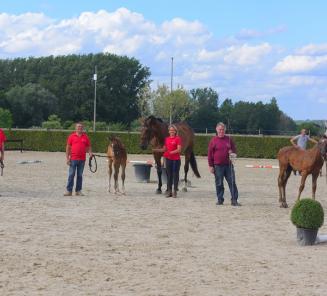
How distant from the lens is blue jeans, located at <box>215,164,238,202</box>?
14.6m

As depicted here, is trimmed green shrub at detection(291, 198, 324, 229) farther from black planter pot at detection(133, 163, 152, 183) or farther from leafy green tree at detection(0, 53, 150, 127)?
leafy green tree at detection(0, 53, 150, 127)

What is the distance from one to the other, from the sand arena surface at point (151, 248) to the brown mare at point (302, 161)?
70 cm

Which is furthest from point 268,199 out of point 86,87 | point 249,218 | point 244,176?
Answer: point 86,87

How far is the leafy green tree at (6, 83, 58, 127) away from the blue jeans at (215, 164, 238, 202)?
65.5 m

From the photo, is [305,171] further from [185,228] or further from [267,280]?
[267,280]

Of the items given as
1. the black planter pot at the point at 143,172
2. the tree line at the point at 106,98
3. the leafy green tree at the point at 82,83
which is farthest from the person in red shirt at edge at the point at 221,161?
the leafy green tree at the point at 82,83

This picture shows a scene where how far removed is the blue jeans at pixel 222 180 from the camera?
1456 centimetres

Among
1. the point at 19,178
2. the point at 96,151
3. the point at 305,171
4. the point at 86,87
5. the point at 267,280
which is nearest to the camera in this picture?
the point at 267,280

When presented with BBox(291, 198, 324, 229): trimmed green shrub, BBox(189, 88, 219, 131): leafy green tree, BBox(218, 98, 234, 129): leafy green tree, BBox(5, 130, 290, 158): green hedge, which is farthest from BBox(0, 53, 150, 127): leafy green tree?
BBox(291, 198, 324, 229): trimmed green shrub

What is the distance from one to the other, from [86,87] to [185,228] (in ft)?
254

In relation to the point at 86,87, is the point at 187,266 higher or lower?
lower

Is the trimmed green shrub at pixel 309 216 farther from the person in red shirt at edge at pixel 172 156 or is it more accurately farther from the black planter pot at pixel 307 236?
the person in red shirt at edge at pixel 172 156

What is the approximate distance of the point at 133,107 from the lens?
291ft

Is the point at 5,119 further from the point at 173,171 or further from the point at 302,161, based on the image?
the point at 302,161
